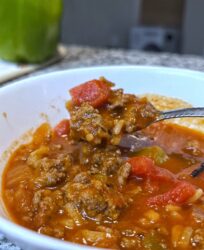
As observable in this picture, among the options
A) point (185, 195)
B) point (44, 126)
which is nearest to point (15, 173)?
point (44, 126)

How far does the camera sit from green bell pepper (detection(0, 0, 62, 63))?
92.7 inches

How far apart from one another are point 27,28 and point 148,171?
136cm

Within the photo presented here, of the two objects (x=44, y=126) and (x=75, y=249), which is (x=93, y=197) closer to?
(x=75, y=249)

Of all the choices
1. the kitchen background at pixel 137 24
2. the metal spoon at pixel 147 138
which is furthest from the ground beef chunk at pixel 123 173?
the kitchen background at pixel 137 24

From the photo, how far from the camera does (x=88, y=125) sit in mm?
1354

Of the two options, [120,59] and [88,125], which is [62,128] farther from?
[120,59]

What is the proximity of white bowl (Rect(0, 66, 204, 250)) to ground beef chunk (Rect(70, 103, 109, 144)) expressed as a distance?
0.81 feet

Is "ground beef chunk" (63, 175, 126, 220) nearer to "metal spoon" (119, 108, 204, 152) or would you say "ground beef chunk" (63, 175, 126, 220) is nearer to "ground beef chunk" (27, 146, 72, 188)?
Answer: "ground beef chunk" (27, 146, 72, 188)

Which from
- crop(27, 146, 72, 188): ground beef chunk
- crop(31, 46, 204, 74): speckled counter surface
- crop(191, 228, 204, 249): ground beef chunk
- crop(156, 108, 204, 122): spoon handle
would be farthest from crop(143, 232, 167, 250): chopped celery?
crop(31, 46, 204, 74): speckled counter surface

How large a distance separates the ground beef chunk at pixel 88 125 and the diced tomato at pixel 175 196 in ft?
0.84

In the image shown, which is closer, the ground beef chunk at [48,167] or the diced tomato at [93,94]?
the ground beef chunk at [48,167]

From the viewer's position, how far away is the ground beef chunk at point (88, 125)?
1.36 m

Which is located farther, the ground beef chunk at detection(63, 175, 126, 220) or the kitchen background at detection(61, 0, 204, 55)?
the kitchen background at detection(61, 0, 204, 55)

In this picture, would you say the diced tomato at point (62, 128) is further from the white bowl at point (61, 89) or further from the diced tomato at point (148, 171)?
the diced tomato at point (148, 171)
